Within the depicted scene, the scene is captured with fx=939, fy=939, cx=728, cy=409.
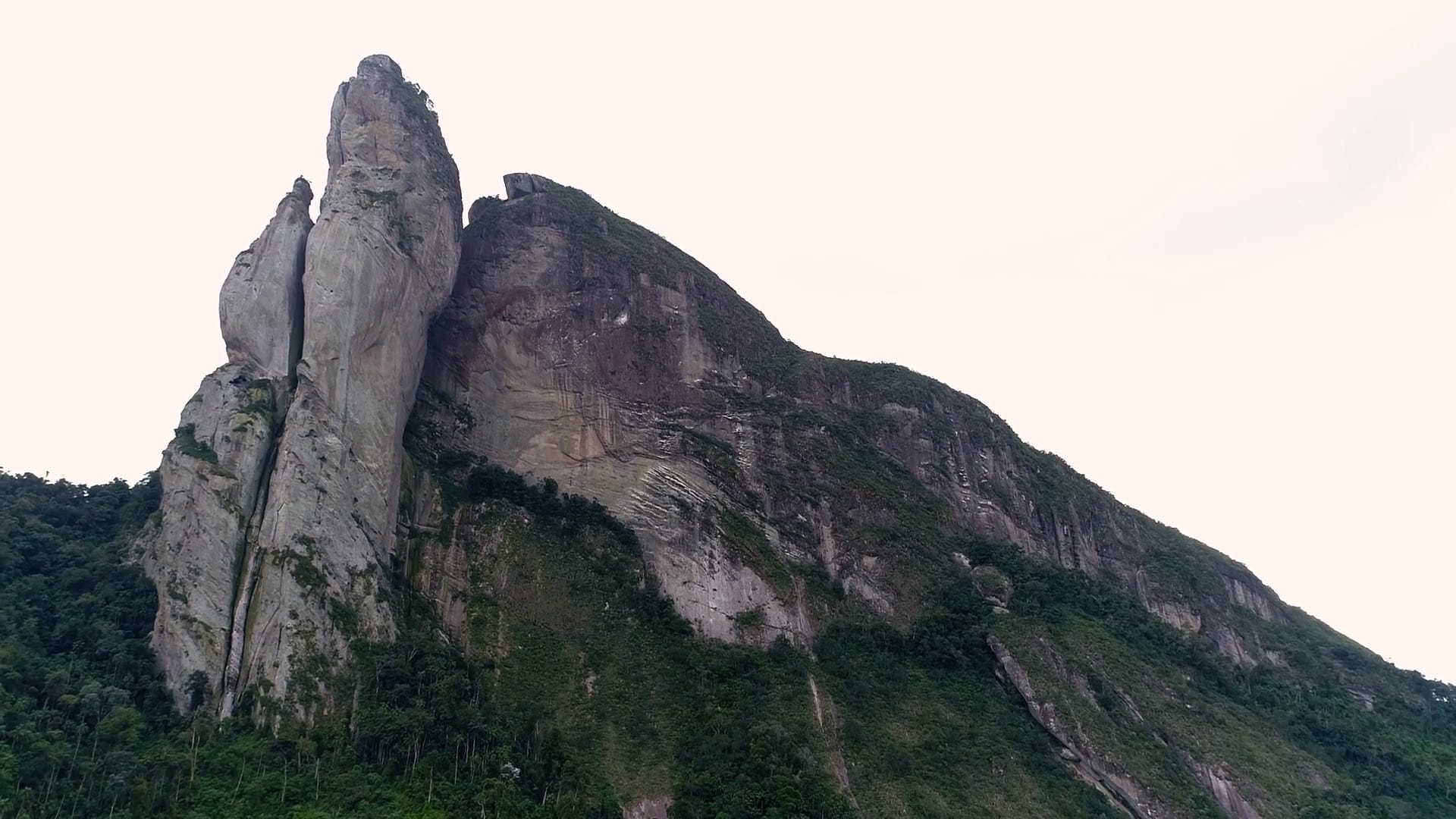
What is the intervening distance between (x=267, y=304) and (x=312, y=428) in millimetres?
6306

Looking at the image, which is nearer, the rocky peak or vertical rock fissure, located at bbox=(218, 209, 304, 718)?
vertical rock fissure, located at bbox=(218, 209, 304, 718)

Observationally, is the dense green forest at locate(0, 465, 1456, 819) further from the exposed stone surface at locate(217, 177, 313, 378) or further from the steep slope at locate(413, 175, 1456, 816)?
the exposed stone surface at locate(217, 177, 313, 378)

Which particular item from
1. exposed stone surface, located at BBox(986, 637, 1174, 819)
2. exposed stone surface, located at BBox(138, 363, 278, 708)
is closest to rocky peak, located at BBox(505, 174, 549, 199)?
exposed stone surface, located at BBox(138, 363, 278, 708)

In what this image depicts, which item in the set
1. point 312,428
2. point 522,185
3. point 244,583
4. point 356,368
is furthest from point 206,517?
point 522,185

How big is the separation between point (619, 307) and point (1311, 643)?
4732 cm

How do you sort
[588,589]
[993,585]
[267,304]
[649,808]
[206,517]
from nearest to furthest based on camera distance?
[649,808] < [206,517] < [267,304] < [588,589] < [993,585]

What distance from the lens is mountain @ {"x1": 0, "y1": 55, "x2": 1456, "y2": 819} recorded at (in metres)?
31.7

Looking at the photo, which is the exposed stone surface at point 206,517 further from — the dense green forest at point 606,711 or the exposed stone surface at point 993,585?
the exposed stone surface at point 993,585

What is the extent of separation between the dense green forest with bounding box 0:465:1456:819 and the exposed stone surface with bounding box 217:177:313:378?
825 centimetres

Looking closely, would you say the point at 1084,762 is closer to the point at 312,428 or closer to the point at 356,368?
the point at 312,428

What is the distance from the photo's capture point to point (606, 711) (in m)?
37.1

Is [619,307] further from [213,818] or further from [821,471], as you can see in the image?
[213,818]

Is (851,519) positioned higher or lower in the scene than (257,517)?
higher

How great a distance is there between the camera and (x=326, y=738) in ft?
102
